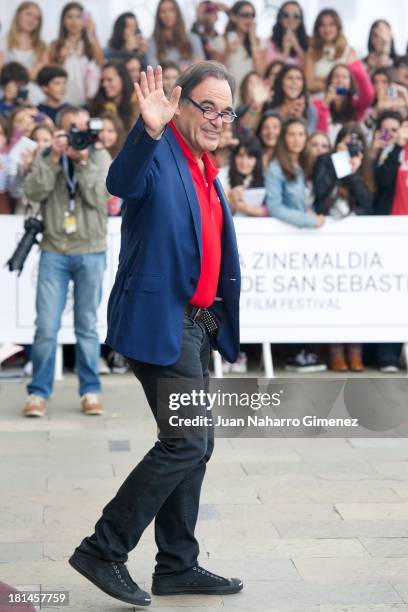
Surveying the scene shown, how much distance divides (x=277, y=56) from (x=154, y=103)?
7763 millimetres

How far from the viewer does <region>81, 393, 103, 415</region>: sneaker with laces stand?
8672 millimetres

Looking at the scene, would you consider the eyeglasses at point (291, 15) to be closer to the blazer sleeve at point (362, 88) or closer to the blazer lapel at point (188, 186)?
the blazer sleeve at point (362, 88)

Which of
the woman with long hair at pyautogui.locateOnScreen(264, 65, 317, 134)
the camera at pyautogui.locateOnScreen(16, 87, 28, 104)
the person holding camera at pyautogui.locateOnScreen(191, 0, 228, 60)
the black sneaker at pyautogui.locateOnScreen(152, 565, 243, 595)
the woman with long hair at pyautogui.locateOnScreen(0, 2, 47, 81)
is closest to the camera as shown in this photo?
the black sneaker at pyautogui.locateOnScreen(152, 565, 243, 595)

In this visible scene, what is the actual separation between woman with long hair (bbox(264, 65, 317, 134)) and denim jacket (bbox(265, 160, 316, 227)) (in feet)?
3.18

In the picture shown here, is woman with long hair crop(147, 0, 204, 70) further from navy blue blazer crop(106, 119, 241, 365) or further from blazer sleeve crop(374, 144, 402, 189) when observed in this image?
navy blue blazer crop(106, 119, 241, 365)

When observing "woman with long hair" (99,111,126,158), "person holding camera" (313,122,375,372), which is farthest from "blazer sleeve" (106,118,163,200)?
"person holding camera" (313,122,375,372)

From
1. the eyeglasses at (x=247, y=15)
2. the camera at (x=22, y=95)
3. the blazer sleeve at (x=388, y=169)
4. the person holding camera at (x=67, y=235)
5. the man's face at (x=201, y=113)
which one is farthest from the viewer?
the eyeglasses at (x=247, y=15)

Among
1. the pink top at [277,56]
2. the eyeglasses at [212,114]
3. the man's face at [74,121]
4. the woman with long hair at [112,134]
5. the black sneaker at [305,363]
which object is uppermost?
the pink top at [277,56]

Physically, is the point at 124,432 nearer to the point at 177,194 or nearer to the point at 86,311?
the point at 86,311

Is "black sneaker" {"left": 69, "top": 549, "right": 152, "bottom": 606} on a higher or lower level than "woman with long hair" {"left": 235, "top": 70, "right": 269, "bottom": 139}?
lower

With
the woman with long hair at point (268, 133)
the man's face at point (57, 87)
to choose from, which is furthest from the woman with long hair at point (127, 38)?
the woman with long hair at point (268, 133)

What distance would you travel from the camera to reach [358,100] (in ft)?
38.2

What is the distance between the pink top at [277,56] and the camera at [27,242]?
4.10 m

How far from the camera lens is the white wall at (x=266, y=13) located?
11648 millimetres
